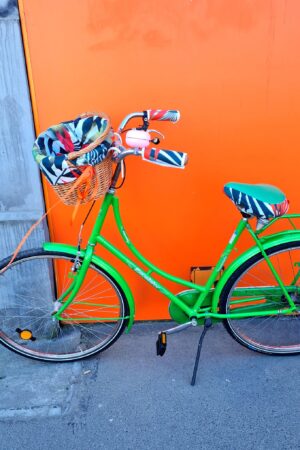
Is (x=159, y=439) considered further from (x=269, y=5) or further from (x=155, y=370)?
(x=269, y=5)

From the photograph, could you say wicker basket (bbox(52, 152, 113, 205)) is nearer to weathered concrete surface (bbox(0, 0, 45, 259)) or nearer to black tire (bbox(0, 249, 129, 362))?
weathered concrete surface (bbox(0, 0, 45, 259))

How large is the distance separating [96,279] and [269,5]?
214 centimetres

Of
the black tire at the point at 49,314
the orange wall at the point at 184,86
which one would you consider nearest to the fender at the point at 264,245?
the orange wall at the point at 184,86

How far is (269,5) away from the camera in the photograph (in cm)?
230

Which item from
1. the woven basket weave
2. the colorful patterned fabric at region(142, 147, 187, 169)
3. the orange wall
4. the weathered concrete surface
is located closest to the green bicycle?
the colorful patterned fabric at region(142, 147, 187, 169)

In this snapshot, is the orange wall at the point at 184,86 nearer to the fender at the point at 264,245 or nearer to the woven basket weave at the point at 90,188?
the fender at the point at 264,245

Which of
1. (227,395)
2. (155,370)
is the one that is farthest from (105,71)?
(227,395)

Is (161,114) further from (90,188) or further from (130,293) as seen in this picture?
(130,293)

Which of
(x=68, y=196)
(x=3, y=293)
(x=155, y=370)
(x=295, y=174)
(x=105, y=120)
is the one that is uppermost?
(x=105, y=120)

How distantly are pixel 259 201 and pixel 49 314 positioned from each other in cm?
172

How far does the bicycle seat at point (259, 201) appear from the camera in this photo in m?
2.09

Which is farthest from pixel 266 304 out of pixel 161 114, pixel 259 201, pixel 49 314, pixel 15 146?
pixel 15 146

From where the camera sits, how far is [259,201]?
6.86 feet

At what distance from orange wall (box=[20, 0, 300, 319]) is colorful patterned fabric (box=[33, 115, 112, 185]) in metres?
0.43
